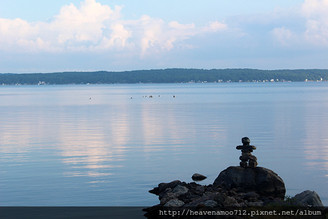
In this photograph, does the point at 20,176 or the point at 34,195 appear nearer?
the point at 34,195

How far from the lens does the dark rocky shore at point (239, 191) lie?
19969 millimetres

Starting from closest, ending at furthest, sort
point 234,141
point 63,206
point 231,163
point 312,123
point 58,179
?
point 63,206 → point 58,179 → point 231,163 → point 234,141 → point 312,123

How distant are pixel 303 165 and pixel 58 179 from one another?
525 inches

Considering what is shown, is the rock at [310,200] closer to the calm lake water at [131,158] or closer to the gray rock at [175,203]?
the calm lake water at [131,158]

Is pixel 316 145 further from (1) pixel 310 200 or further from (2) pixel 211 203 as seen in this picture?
(2) pixel 211 203

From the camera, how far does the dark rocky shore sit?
19969mm

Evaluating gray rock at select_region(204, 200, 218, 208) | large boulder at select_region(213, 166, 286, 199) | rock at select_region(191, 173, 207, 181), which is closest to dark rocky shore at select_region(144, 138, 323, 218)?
large boulder at select_region(213, 166, 286, 199)

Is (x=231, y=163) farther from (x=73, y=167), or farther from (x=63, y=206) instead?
(x=63, y=206)

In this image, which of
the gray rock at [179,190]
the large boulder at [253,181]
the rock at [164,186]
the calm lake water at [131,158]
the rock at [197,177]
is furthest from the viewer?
the rock at [197,177]

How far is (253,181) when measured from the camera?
23.7m

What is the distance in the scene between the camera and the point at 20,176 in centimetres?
2916

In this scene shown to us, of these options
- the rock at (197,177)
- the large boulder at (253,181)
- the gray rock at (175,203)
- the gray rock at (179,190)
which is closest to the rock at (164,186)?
the gray rock at (179,190)

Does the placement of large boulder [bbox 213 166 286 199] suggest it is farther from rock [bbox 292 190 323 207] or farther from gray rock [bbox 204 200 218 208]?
gray rock [bbox 204 200 218 208]

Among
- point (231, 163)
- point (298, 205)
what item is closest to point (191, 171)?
point (231, 163)
